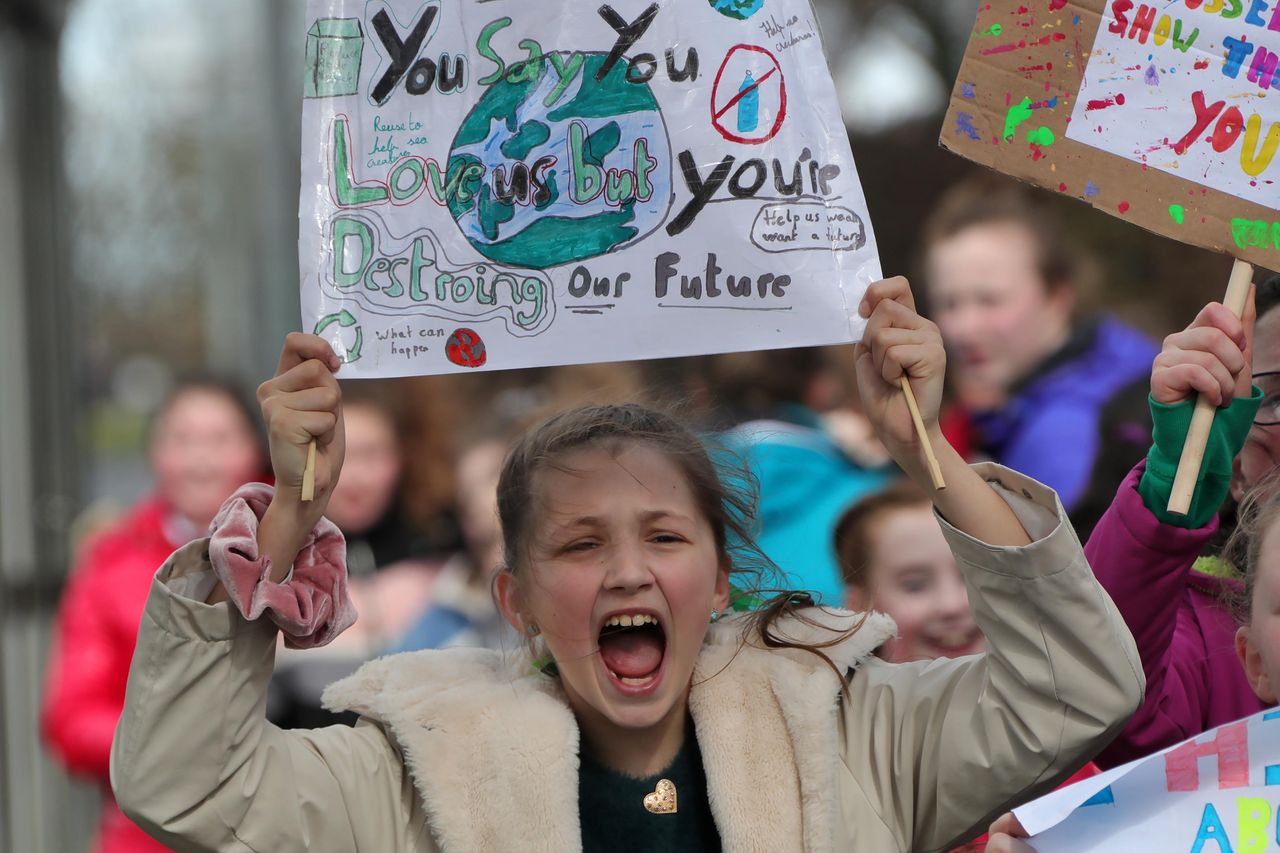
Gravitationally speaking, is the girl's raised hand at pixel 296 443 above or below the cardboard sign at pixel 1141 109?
below

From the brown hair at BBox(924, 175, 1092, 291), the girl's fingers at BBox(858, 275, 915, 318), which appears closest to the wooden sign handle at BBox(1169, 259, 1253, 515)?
the girl's fingers at BBox(858, 275, 915, 318)

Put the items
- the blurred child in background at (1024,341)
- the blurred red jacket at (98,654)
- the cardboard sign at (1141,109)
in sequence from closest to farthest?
the cardboard sign at (1141,109), the blurred child in background at (1024,341), the blurred red jacket at (98,654)

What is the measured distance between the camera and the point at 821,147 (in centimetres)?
255

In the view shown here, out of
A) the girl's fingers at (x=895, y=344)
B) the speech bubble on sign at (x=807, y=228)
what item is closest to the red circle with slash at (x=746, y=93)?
the speech bubble on sign at (x=807, y=228)

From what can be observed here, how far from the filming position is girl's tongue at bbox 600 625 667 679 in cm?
251

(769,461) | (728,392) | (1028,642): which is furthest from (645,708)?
(728,392)

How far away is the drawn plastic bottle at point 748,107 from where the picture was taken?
8.40 feet

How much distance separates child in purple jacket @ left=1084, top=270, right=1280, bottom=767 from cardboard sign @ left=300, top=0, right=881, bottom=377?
0.48 m

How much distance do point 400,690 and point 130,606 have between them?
2.40 meters

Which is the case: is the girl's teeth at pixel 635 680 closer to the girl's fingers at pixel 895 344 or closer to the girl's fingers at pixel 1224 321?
the girl's fingers at pixel 895 344

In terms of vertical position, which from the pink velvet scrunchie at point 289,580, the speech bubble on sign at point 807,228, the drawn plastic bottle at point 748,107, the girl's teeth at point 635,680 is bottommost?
the girl's teeth at point 635,680

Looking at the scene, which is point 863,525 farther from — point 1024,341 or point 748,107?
point 748,107

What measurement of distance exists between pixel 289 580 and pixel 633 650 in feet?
1.73

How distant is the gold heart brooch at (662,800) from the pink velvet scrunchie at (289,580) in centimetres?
52
